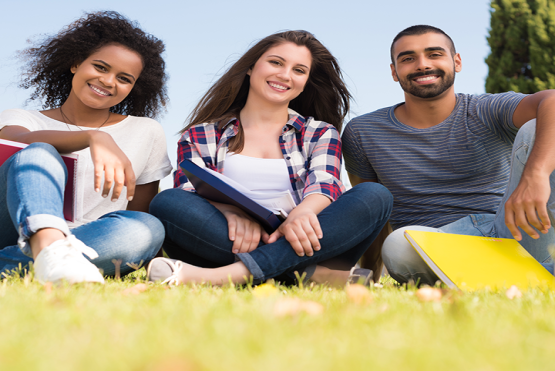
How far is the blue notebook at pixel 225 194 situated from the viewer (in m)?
2.30

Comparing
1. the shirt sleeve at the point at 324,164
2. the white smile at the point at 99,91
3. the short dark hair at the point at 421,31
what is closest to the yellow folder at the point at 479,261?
the shirt sleeve at the point at 324,164

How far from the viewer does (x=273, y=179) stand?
2992 mm

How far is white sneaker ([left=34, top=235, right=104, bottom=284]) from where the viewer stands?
1689mm

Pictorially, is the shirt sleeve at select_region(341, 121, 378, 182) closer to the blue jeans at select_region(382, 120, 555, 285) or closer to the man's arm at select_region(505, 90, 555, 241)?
the blue jeans at select_region(382, 120, 555, 285)

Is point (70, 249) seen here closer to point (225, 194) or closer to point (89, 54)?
point (225, 194)

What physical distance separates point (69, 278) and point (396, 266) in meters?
1.84

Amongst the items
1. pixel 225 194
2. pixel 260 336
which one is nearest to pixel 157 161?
pixel 225 194

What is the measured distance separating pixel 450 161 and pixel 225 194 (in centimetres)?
186

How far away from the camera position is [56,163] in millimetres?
2244

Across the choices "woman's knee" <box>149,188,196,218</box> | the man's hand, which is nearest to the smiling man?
the man's hand

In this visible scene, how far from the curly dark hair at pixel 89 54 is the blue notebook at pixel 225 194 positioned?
5.51ft

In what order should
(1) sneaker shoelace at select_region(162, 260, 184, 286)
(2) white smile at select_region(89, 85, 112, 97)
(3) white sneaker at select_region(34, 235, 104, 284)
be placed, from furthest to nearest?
(2) white smile at select_region(89, 85, 112, 97)
(1) sneaker shoelace at select_region(162, 260, 184, 286)
(3) white sneaker at select_region(34, 235, 104, 284)

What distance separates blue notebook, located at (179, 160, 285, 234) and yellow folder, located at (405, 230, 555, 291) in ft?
2.61

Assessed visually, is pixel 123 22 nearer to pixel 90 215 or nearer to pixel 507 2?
pixel 90 215
